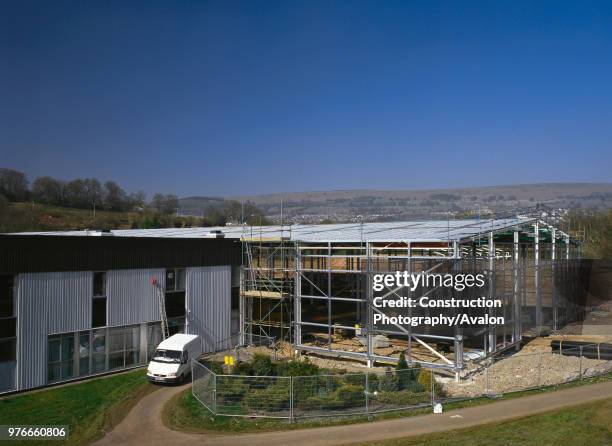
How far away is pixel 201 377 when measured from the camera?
17.3 meters

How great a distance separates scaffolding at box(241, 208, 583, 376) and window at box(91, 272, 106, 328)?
6.56 meters

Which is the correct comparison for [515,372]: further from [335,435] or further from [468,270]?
[335,435]

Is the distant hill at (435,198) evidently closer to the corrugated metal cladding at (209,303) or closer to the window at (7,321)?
the corrugated metal cladding at (209,303)

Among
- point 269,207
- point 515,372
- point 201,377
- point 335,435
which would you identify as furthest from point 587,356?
point 269,207

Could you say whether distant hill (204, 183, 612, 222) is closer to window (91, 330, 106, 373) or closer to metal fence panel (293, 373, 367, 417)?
window (91, 330, 106, 373)

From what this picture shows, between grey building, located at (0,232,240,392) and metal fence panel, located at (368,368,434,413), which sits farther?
grey building, located at (0,232,240,392)

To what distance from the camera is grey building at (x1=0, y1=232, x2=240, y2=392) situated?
1839cm

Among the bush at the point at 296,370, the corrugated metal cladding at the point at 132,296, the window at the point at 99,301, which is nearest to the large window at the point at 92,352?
the window at the point at 99,301

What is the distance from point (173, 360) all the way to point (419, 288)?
30.6 ft

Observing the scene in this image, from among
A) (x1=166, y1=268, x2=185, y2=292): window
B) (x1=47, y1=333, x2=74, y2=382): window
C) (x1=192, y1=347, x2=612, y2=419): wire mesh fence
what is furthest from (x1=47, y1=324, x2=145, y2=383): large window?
(x1=192, y1=347, x2=612, y2=419): wire mesh fence

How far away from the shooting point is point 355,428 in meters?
14.4

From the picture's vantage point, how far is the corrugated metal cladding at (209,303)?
24.1m

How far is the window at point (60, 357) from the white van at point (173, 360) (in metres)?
2.77

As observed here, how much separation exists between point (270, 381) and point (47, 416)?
248 inches
